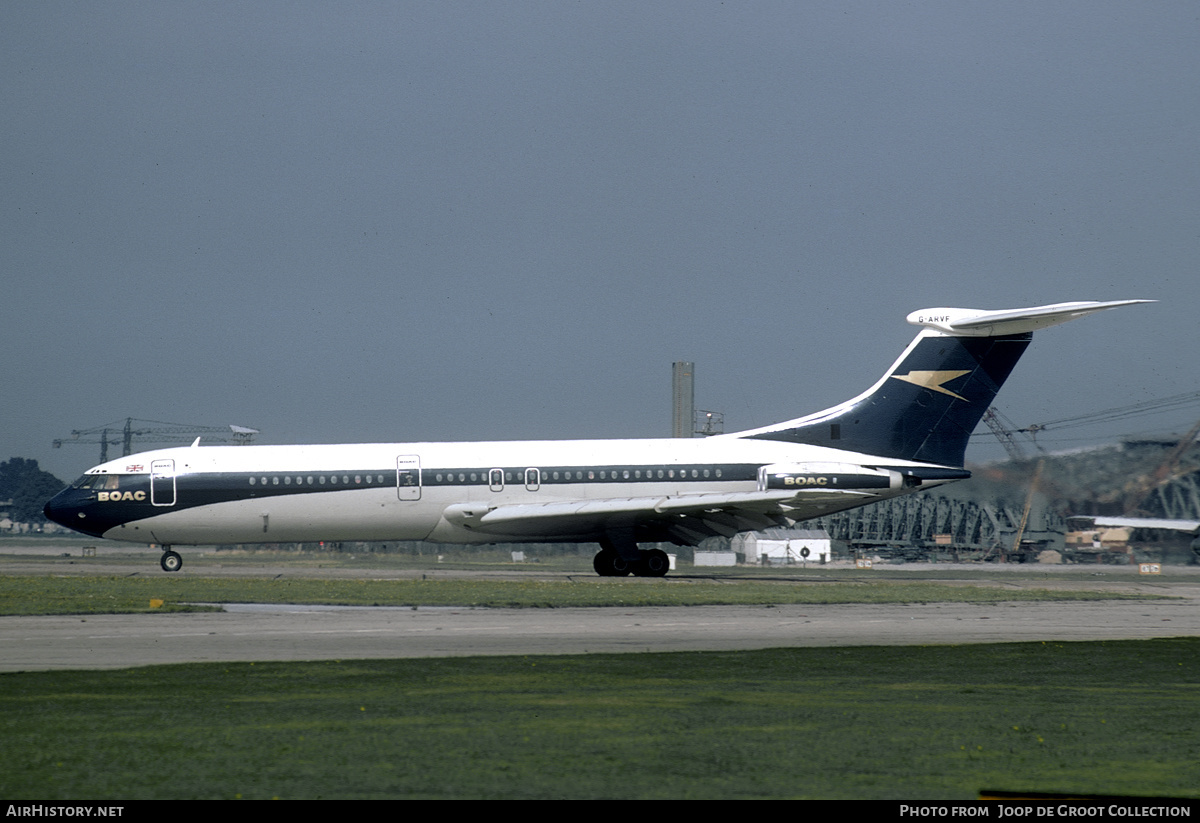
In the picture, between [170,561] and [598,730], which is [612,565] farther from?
[598,730]

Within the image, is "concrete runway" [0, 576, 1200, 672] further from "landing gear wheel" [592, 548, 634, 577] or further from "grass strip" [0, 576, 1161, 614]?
"landing gear wheel" [592, 548, 634, 577]

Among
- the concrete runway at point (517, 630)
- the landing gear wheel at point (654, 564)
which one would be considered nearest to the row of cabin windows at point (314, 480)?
the landing gear wheel at point (654, 564)

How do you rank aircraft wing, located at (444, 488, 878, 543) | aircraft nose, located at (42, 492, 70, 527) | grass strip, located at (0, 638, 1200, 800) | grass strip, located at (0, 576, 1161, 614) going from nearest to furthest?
grass strip, located at (0, 638, 1200, 800)
grass strip, located at (0, 576, 1161, 614)
aircraft wing, located at (444, 488, 878, 543)
aircraft nose, located at (42, 492, 70, 527)

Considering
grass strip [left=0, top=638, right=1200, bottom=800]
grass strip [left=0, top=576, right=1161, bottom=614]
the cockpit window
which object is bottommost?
grass strip [left=0, top=576, right=1161, bottom=614]

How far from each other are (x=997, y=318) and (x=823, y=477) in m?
7.14

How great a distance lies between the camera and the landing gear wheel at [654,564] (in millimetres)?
38094

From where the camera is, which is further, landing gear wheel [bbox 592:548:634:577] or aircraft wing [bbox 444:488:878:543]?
landing gear wheel [bbox 592:548:634:577]

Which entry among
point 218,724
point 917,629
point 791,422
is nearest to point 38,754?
point 218,724

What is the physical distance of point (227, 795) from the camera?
6812 millimetres

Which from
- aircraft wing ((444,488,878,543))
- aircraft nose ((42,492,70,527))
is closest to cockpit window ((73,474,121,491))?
aircraft nose ((42,492,70,527))

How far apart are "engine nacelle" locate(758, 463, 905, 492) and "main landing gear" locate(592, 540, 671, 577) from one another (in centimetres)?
400

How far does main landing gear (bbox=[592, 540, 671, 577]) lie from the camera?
124ft

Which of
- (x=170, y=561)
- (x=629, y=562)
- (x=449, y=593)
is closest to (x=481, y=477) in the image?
(x=629, y=562)

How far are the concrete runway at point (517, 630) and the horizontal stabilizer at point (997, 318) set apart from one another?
42.3 feet
